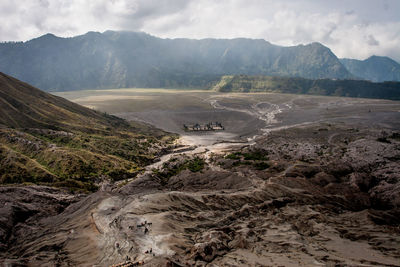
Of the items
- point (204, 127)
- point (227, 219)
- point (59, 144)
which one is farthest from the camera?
point (204, 127)

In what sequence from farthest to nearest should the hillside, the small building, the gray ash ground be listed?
1. the small building
2. the hillside
3. the gray ash ground

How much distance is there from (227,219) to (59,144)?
2138 inches

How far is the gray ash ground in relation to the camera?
2881cm

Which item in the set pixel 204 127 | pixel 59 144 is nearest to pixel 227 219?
pixel 59 144

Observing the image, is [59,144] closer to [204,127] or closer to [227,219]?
[227,219]

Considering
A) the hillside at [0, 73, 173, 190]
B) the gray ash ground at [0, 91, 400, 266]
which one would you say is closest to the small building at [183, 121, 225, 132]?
the hillside at [0, 73, 173, 190]

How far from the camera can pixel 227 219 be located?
38938 mm

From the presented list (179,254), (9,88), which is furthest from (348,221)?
(9,88)

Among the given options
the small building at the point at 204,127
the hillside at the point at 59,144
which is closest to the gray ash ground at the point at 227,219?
the hillside at the point at 59,144

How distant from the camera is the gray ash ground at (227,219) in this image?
2881 cm

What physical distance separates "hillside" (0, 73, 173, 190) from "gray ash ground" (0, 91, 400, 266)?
9118 millimetres

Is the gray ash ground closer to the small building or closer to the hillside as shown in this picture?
the hillside

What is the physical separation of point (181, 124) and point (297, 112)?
76.7m

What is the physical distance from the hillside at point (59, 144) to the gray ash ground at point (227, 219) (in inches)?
359
